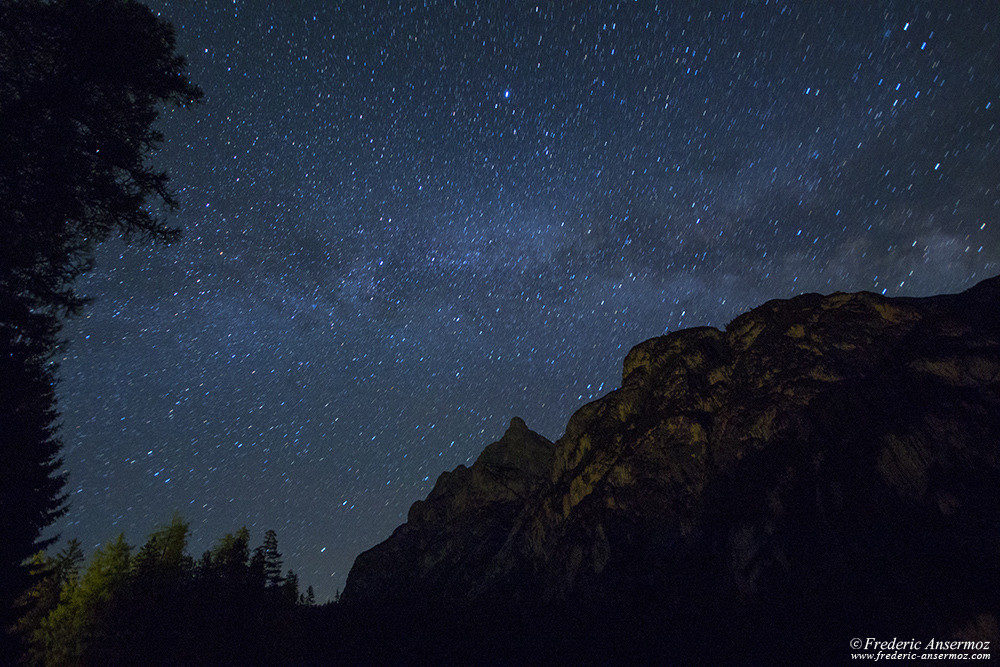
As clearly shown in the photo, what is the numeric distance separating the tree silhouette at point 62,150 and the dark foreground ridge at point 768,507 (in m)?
23.8

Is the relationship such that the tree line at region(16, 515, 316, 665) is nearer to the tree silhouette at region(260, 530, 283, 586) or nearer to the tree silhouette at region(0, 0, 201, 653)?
the tree silhouette at region(260, 530, 283, 586)

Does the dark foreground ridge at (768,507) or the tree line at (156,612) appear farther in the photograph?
the tree line at (156,612)

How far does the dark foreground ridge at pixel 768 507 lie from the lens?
682 inches

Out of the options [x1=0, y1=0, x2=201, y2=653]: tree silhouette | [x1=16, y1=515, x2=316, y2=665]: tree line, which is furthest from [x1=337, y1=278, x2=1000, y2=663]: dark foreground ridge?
[x1=0, y1=0, x2=201, y2=653]: tree silhouette

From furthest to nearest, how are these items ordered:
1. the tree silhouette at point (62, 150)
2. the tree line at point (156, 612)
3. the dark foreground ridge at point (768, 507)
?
the tree line at point (156, 612), the dark foreground ridge at point (768, 507), the tree silhouette at point (62, 150)

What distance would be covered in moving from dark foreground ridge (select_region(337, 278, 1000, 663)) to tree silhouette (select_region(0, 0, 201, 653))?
78.2ft

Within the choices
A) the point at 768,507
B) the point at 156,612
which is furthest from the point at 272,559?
the point at 768,507

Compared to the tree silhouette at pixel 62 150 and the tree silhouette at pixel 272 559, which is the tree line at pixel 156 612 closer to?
the tree silhouette at pixel 272 559

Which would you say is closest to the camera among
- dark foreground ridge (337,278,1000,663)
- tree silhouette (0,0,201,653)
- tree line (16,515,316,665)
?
tree silhouette (0,0,201,653)

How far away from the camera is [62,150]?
7.27m

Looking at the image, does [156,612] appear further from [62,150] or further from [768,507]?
[768,507]

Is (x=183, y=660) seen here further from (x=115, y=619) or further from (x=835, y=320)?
(x=835, y=320)

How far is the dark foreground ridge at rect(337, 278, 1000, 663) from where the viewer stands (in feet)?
56.8

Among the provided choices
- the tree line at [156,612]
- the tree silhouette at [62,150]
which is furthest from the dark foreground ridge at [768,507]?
the tree silhouette at [62,150]
